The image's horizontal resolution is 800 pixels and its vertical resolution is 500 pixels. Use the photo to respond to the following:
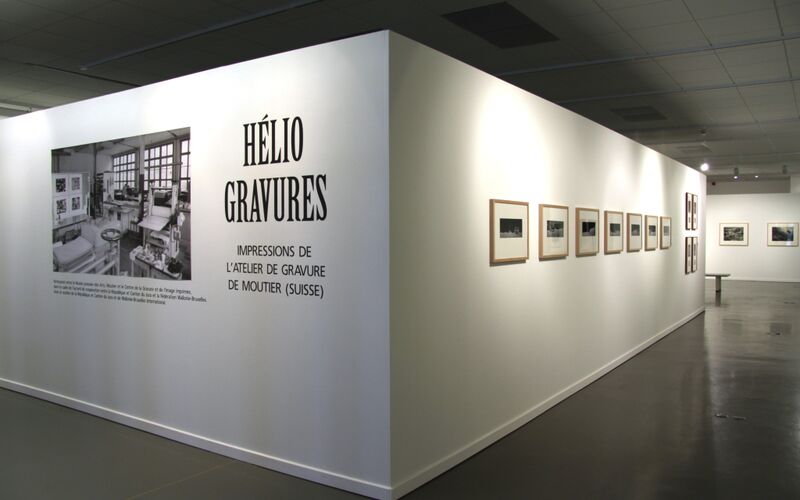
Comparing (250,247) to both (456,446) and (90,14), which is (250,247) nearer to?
(456,446)

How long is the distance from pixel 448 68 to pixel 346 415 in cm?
263

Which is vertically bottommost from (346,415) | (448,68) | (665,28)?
(346,415)

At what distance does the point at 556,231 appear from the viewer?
6.35m

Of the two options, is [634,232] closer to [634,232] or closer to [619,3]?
[634,232]

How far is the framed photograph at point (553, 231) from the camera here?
6.08 metres

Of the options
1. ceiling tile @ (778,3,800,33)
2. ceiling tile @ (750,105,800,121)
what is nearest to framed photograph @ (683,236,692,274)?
ceiling tile @ (750,105,800,121)

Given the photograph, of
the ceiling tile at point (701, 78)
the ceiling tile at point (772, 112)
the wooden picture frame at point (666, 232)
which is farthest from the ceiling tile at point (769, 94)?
the wooden picture frame at point (666, 232)

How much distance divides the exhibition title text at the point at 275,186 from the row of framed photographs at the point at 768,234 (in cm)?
2358

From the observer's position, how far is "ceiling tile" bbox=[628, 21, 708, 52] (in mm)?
7367

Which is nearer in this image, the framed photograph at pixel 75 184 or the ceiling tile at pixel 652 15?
the framed photograph at pixel 75 184

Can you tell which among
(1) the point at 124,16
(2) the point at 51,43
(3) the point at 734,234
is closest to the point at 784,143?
(3) the point at 734,234

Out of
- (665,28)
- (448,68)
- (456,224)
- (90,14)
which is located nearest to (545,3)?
(665,28)

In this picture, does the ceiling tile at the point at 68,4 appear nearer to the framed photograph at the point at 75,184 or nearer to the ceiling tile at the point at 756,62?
the framed photograph at the point at 75,184

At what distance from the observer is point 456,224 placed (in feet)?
15.7
